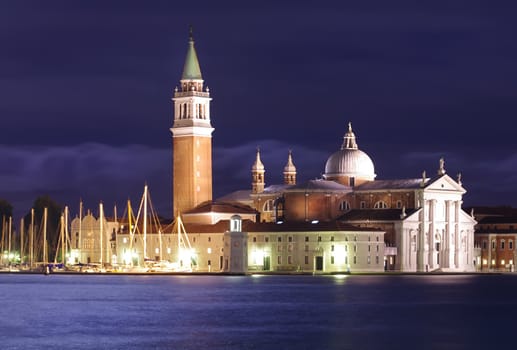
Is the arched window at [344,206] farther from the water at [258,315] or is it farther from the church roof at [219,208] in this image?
the water at [258,315]

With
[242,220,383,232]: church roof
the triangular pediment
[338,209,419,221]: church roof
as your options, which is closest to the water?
[242,220,383,232]: church roof

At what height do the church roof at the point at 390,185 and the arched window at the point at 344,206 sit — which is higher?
the church roof at the point at 390,185

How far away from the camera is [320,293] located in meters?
85.2

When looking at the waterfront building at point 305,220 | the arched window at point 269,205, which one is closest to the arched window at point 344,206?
the waterfront building at point 305,220

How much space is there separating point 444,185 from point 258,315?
5332 centimetres

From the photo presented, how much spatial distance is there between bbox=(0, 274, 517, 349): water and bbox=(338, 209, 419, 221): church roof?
15.1m

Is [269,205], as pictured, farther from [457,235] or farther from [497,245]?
[497,245]

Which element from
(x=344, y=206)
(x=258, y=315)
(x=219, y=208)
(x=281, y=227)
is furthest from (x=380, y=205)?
(x=258, y=315)

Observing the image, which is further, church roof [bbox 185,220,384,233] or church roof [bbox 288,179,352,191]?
church roof [bbox 288,179,352,191]

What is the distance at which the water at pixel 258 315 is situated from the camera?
2178 inches

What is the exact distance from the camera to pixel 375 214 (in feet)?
388

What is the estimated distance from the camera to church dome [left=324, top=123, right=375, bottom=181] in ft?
408

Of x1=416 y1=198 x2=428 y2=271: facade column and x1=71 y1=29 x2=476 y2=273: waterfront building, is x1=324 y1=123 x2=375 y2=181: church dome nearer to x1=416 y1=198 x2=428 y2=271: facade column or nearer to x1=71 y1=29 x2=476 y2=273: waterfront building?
x1=71 y1=29 x2=476 y2=273: waterfront building

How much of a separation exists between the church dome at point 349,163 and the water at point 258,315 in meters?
23.0
